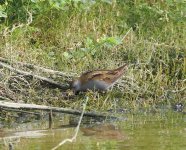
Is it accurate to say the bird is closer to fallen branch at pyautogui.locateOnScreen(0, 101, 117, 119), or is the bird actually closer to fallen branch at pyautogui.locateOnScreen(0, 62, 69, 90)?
fallen branch at pyautogui.locateOnScreen(0, 62, 69, 90)

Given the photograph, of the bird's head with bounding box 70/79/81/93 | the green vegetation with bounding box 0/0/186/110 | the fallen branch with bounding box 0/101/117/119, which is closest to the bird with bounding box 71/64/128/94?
the bird's head with bounding box 70/79/81/93

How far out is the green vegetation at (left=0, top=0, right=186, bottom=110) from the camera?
320 inches

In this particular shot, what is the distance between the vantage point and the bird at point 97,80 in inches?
310

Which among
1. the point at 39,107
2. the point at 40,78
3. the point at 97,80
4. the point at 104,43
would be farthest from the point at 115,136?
the point at 104,43

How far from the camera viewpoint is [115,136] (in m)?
6.46

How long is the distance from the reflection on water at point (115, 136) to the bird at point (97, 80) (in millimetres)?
620

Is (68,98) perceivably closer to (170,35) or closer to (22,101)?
(22,101)

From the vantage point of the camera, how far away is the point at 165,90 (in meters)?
8.34

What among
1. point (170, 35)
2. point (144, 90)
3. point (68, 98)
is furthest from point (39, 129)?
point (170, 35)

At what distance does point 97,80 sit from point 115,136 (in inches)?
60.1

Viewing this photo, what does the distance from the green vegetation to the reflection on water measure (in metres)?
0.82

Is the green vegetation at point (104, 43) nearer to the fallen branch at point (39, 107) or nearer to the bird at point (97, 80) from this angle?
the bird at point (97, 80)

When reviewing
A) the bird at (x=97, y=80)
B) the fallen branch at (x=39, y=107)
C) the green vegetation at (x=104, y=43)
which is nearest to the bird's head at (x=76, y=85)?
the bird at (x=97, y=80)

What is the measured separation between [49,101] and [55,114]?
348mm
